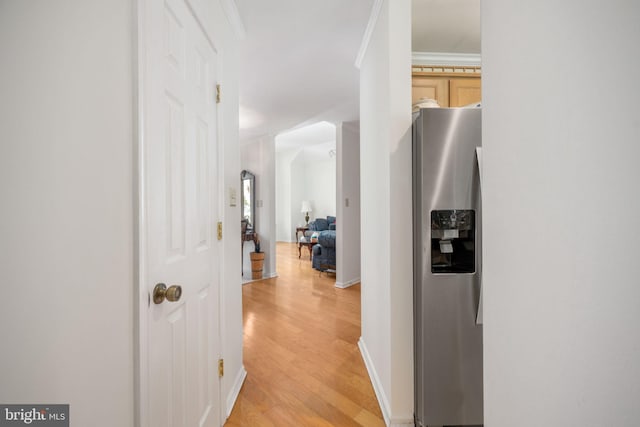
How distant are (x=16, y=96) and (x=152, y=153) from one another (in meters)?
0.32

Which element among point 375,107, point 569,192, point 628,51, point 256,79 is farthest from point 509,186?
point 256,79

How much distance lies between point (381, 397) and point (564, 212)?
1.70 metres

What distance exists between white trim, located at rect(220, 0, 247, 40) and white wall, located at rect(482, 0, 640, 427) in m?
1.71

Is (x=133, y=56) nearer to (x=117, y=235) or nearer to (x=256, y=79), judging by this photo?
→ (x=117, y=235)

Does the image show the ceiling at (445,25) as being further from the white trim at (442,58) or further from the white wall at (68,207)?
the white wall at (68,207)

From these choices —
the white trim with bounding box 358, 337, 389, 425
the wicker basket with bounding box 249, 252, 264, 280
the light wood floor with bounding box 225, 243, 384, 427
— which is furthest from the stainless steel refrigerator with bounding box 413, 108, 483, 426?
the wicker basket with bounding box 249, 252, 264, 280

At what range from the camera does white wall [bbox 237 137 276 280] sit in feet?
15.8

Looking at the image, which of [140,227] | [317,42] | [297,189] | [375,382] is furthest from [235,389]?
[297,189]

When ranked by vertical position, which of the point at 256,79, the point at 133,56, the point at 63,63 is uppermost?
the point at 256,79

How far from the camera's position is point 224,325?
158cm

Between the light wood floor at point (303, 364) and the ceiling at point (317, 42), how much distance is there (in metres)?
2.60

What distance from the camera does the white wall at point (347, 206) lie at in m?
4.27

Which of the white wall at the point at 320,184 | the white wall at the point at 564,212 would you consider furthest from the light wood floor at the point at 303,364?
the white wall at the point at 320,184

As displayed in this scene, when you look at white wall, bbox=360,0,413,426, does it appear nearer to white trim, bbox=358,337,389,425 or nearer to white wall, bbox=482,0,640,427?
white trim, bbox=358,337,389,425
